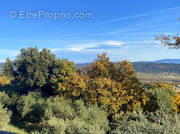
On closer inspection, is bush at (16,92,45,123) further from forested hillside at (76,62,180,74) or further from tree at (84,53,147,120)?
forested hillside at (76,62,180,74)

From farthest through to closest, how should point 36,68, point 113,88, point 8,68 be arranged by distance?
1. point 8,68
2. point 36,68
3. point 113,88

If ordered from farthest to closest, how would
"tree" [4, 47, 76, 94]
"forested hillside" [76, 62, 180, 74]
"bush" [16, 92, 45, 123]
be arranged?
"forested hillside" [76, 62, 180, 74], "tree" [4, 47, 76, 94], "bush" [16, 92, 45, 123]

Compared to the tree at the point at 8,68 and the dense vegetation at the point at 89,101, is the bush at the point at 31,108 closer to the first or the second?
the dense vegetation at the point at 89,101

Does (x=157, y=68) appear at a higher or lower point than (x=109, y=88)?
lower

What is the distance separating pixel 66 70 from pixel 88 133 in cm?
1483

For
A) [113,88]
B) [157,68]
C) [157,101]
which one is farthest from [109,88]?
[157,68]

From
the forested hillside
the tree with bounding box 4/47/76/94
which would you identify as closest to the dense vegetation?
the tree with bounding box 4/47/76/94

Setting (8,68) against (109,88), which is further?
(8,68)

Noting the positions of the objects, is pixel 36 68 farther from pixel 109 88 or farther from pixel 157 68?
pixel 157 68

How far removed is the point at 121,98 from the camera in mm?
15727

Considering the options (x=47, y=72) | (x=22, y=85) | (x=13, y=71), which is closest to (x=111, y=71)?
(x=47, y=72)

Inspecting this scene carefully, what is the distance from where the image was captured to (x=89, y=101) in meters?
16.0

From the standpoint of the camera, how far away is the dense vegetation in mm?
9352

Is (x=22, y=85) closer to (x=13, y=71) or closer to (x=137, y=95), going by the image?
(x=13, y=71)
